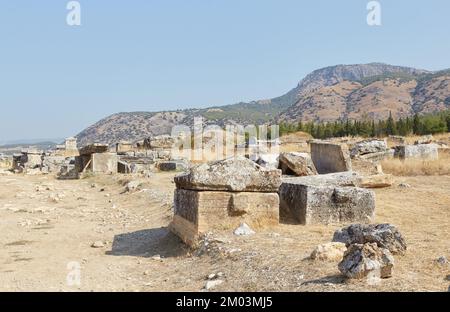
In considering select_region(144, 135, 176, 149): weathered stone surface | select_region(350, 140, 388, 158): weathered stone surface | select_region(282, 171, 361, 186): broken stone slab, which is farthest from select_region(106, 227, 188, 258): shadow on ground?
select_region(144, 135, 176, 149): weathered stone surface

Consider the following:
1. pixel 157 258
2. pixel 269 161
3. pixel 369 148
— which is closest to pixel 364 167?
pixel 269 161

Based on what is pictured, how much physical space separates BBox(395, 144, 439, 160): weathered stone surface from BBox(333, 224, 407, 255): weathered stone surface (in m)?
12.3

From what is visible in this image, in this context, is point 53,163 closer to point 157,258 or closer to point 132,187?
point 132,187

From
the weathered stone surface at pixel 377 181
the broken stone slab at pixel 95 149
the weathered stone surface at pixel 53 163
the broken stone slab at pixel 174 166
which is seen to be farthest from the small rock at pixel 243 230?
the weathered stone surface at pixel 53 163

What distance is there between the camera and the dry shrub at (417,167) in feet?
48.2

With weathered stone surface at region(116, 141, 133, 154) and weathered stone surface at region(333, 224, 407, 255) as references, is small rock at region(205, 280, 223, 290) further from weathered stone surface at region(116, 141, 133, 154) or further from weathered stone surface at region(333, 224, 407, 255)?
weathered stone surface at region(116, 141, 133, 154)

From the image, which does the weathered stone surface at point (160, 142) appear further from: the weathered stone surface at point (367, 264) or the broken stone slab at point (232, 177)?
the weathered stone surface at point (367, 264)

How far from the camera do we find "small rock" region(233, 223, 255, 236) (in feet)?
22.4

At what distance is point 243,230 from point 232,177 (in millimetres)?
809

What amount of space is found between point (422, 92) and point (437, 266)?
182m
